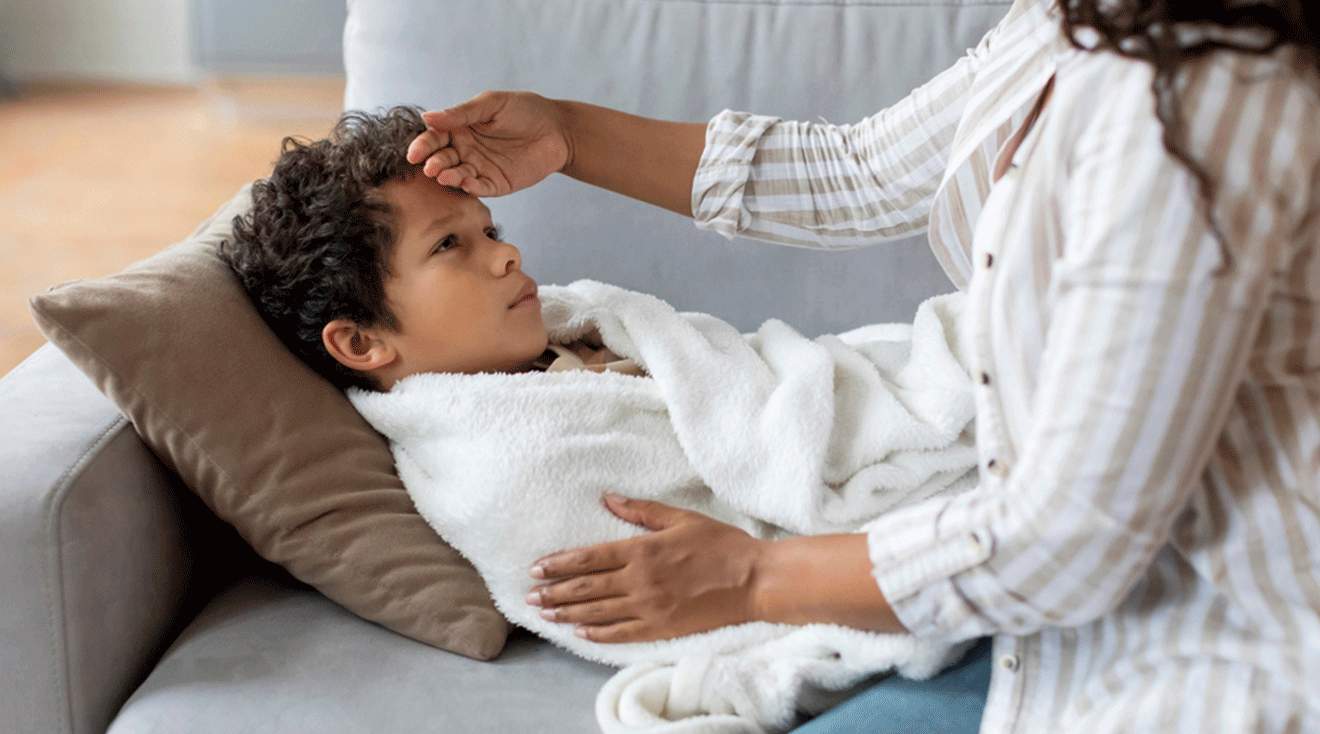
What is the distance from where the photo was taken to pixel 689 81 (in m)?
1.47

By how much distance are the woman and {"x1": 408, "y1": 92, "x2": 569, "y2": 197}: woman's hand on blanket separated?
17.1 inches

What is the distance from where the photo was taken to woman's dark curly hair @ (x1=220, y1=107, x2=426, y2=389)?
44.6 inches

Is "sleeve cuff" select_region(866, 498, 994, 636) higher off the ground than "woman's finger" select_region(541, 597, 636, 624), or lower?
higher

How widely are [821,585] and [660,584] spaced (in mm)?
161

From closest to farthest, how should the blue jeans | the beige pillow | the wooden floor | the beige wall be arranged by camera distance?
the blue jeans → the beige pillow → the wooden floor → the beige wall

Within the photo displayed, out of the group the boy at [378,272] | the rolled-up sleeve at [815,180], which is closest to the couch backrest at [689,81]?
the rolled-up sleeve at [815,180]

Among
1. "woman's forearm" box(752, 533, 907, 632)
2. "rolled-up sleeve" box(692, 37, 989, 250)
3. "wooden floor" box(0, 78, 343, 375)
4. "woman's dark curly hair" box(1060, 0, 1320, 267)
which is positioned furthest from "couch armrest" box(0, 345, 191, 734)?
"wooden floor" box(0, 78, 343, 375)

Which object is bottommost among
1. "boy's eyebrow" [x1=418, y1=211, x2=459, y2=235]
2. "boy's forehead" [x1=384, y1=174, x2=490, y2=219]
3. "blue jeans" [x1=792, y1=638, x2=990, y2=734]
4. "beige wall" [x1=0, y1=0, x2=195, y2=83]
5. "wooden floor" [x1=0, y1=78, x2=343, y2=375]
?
"wooden floor" [x1=0, y1=78, x2=343, y2=375]

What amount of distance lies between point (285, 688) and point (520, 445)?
1.04 ft

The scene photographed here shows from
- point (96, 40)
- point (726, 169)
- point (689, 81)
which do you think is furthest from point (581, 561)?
point (96, 40)

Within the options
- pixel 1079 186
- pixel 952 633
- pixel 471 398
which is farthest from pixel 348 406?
pixel 1079 186

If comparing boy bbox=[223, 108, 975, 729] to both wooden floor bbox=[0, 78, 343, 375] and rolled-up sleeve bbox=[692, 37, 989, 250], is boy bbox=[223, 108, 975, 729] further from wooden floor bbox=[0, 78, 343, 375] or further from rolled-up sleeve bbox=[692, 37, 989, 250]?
wooden floor bbox=[0, 78, 343, 375]

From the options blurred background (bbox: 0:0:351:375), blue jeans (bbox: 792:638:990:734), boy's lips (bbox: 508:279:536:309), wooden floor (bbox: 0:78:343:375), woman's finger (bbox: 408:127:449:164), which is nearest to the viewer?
blue jeans (bbox: 792:638:990:734)

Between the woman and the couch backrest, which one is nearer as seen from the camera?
the woman
